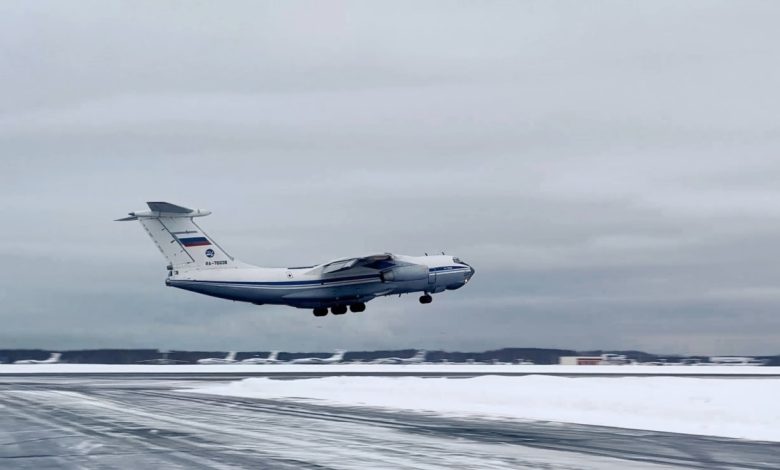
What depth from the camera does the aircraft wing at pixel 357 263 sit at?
73.6 meters

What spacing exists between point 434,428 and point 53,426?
10800mm

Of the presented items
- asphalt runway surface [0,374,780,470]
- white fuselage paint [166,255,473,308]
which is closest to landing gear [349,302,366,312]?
white fuselage paint [166,255,473,308]

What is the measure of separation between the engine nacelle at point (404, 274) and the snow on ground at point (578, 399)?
20143 mm

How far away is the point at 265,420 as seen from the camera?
99.1 ft

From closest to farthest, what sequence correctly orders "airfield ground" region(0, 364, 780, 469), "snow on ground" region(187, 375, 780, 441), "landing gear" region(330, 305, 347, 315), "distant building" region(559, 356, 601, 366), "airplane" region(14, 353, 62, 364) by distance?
"airfield ground" region(0, 364, 780, 469) < "snow on ground" region(187, 375, 780, 441) < "landing gear" region(330, 305, 347, 315) < "distant building" region(559, 356, 601, 366) < "airplane" region(14, 353, 62, 364)

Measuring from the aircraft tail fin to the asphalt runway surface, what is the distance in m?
37.2

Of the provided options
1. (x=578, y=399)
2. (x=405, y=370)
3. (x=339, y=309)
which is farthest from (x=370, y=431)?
(x=405, y=370)

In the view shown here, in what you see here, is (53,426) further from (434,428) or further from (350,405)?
(350,405)

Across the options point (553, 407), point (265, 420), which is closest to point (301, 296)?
point (553, 407)

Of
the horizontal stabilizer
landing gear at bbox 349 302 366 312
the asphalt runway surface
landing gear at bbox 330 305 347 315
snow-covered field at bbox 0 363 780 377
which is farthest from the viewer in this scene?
snow-covered field at bbox 0 363 780 377

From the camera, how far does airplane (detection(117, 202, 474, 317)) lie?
7212cm

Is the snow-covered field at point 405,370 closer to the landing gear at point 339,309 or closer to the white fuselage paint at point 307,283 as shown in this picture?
the landing gear at point 339,309

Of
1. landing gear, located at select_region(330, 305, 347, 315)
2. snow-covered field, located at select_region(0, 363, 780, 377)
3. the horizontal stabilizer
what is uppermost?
the horizontal stabilizer

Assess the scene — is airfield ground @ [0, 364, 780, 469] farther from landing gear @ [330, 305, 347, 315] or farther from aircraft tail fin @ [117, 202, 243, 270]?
landing gear @ [330, 305, 347, 315]
